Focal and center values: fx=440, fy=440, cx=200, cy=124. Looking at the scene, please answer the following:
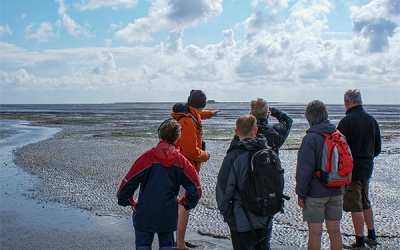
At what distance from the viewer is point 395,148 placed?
701 inches

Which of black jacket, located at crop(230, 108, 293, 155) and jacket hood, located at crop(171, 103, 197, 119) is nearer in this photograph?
black jacket, located at crop(230, 108, 293, 155)

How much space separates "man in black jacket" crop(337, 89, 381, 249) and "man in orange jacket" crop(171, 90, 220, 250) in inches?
73.2

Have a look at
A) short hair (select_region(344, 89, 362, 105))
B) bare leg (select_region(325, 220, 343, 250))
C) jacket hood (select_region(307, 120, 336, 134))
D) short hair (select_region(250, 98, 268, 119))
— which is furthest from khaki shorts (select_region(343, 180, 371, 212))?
short hair (select_region(250, 98, 268, 119))

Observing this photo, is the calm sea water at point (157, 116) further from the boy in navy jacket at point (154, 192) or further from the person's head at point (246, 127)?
the boy in navy jacket at point (154, 192)

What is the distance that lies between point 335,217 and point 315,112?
116 cm

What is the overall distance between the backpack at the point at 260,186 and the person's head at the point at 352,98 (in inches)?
79.8

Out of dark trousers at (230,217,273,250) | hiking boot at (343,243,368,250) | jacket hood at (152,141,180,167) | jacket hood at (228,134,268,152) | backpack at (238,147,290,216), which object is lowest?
hiking boot at (343,243,368,250)

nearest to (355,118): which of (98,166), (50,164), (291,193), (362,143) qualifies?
(362,143)

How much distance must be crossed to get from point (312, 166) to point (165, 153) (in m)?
1.57

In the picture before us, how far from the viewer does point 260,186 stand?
4.16 m

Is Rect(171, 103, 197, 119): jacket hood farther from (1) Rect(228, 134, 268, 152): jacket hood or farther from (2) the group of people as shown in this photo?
(1) Rect(228, 134, 268, 152): jacket hood

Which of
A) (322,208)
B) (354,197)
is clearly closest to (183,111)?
(322,208)

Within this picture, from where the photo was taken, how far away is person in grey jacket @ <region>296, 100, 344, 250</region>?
466 centimetres

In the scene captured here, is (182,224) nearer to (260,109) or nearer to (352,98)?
(260,109)
